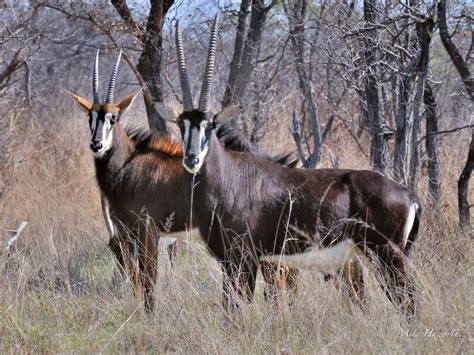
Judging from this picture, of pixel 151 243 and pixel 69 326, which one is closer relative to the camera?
pixel 69 326

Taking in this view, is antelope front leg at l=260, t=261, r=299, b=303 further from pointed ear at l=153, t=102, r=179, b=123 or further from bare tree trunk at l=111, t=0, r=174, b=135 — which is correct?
bare tree trunk at l=111, t=0, r=174, b=135

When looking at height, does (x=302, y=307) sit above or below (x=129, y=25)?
below

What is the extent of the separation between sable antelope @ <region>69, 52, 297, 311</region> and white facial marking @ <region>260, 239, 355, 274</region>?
1.12 meters

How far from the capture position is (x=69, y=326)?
5.42 m

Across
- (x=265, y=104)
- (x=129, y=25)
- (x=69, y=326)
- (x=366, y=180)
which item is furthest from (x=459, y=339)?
(x=265, y=104)

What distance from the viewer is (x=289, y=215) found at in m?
5.30

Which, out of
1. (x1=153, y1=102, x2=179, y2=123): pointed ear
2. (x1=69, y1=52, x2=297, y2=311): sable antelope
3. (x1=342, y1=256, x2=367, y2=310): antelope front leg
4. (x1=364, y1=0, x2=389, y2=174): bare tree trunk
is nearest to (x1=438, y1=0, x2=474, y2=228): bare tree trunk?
(x1=364, y1=0, x2=389, y2=174): bare tree trunk

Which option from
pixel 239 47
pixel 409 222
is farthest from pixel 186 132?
pixel 239 47

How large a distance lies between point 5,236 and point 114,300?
3.22 metres

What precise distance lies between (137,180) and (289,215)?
196 cm

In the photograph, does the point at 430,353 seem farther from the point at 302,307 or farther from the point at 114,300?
the point at 114,300

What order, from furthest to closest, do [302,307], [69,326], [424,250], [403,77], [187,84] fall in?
[403,77]
[424,250]
[187,84]
[69,326]
[302,307]

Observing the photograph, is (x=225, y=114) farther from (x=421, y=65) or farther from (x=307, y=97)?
(x=307, y=97)

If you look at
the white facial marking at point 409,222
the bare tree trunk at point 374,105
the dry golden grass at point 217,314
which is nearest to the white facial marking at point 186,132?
the dry golden grass at point 217,314
